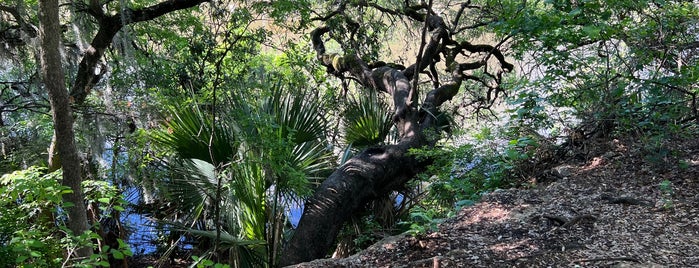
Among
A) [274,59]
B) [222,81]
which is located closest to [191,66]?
[222,81]

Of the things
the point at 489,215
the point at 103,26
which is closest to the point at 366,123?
the point at 489,215

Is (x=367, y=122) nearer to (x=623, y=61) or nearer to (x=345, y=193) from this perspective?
(x=345, y=193)

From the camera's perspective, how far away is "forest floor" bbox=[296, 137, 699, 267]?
3094mm

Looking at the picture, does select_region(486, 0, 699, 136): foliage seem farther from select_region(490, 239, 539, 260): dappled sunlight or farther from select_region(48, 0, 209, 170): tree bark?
select_region(48, 0, 209, 170): tree bark

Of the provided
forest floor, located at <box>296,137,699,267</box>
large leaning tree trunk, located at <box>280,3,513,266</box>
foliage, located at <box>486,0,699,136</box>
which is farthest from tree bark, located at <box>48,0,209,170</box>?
foliage, located at <box>486,0,699,136</box>

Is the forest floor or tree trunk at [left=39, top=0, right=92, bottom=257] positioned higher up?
tree trunk at [left=39, top=0, right=92, bottom=257]

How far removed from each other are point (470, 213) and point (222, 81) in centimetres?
365

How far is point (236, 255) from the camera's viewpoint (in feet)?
14.0

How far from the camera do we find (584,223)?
3525 millimetres

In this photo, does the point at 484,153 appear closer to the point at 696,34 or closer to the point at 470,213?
the point at 470,213

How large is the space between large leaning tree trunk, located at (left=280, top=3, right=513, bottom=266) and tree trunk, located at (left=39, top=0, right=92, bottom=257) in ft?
5.91

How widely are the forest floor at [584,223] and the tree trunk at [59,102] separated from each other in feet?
5.13

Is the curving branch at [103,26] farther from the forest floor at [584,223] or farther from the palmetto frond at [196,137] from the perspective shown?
the forest floor at [584,223]

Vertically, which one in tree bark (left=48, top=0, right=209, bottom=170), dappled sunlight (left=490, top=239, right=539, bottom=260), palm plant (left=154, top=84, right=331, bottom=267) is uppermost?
tree bark (left=48, top=0, right=209, bottom=170)
